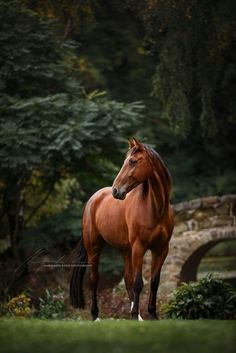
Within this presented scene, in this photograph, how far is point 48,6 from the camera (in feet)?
66.9

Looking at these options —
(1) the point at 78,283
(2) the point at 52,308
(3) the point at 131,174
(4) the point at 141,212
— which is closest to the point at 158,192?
(4) the point at 141,212

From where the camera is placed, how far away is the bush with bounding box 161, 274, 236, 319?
12164 millimetres

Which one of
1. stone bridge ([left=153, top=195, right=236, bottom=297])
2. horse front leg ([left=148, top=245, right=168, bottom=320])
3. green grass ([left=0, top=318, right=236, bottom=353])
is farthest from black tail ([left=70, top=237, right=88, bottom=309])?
stone bridge ([left=153, top=195, right=236, bottom=297])

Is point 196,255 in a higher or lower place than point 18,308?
lower

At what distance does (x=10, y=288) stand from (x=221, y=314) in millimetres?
9500

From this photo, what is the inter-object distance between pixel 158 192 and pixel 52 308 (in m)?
8.12

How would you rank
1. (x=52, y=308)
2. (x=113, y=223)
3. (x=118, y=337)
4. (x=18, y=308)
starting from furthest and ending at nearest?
(x=52, y=308) → (x=18, y=308) → (x=113, y=223) → (x=118, y=337)

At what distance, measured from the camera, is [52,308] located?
18250mm

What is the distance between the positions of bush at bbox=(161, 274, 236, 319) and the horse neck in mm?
1978

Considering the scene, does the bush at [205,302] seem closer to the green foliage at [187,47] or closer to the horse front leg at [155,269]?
the horse front leg at [155,269]

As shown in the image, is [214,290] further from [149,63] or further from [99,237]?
[149,63]

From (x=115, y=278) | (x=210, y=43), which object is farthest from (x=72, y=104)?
(x=115, y=278)

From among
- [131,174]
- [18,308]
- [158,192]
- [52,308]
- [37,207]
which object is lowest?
[52,308]

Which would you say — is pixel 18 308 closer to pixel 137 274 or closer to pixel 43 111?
pixel 137 274
